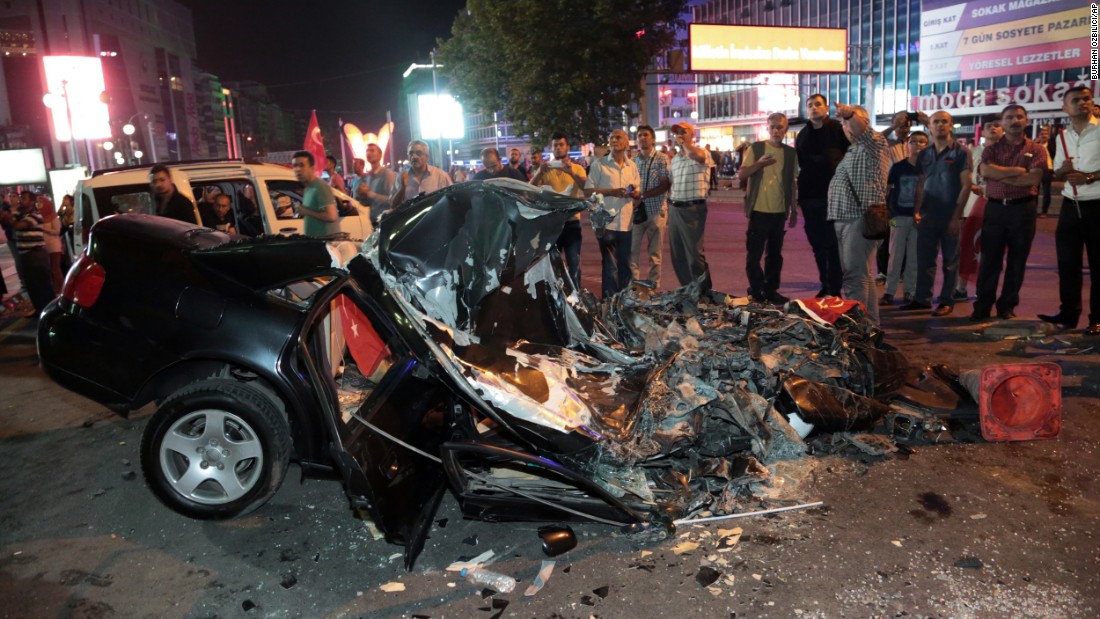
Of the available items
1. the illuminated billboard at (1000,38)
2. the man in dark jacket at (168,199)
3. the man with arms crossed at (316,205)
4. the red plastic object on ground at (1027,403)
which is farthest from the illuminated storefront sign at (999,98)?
the man in dark jacket at (168,199)

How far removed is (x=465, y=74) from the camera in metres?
40.8

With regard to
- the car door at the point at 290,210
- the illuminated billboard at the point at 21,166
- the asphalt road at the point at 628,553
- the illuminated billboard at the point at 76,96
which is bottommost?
the asphalt road at the point at 628,553

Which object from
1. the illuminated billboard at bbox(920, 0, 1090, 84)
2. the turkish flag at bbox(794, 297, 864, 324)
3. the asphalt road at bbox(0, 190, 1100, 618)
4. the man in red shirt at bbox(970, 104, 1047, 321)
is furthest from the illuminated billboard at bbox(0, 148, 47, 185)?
the illuminated billboard at bbox(920, 0, 1090, 84)

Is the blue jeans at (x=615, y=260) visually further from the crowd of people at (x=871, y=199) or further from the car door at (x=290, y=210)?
the car door at (x=290, y=210)

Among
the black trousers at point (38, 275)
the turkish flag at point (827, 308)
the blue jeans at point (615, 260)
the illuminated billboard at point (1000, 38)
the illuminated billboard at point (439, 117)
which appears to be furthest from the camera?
the illuminated billboard at point (439, 117)

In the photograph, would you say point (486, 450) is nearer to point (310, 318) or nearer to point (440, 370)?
point (440, 370)

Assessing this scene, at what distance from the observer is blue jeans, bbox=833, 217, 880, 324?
6.88 meters

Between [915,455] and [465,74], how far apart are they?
3953 cm

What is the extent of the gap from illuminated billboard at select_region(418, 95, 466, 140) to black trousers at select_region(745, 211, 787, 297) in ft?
111

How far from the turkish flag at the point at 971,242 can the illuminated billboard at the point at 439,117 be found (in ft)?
112

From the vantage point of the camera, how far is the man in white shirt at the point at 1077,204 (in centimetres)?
664

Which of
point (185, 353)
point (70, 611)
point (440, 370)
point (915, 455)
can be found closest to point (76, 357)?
point (185, 353)

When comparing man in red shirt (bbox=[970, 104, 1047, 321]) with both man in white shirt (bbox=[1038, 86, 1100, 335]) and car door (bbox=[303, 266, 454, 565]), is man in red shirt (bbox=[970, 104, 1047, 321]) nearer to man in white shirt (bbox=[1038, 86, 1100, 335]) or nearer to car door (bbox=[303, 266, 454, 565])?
man in white shirt (bbox=[1038, 86, 1100, 335])

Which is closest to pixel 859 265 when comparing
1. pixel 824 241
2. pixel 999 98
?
pixel 824 241
